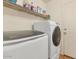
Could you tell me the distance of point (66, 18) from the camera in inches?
135

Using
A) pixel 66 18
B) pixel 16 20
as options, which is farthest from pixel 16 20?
pixel 66 18

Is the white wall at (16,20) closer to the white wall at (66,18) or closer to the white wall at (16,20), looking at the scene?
the white wall at (16,20)

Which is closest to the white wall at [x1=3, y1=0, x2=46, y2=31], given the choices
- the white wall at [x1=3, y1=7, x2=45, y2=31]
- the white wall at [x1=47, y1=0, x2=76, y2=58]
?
the white wall at [x1=3, y1=7, x2=45, y2=31]

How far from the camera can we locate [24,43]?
0.93 meters

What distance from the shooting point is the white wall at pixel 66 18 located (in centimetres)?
323

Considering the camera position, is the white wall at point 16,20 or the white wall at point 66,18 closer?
the white wall at point 16,20

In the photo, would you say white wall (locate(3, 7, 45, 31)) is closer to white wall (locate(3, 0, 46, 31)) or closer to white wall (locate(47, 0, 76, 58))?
white wall (locate(3, 0, 46, 31))

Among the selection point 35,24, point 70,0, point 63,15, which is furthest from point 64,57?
point 70,0

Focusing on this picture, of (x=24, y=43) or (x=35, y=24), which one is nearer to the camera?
(x=24, y=43)

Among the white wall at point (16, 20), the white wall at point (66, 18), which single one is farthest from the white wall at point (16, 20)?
the white wall at point (66, 18)

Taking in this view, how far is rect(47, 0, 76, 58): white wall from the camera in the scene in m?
3.23

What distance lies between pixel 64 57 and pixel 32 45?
2.60 metres

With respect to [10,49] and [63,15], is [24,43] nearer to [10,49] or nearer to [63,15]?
[10,49]

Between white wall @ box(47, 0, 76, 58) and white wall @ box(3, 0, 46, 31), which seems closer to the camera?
white wall @ box(3, 0, 46, 31)
